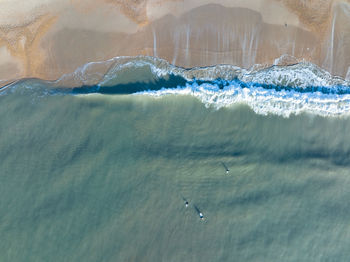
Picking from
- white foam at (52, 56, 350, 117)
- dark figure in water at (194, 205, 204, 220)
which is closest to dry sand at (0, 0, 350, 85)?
white foam at (52, 56, 350, 117)

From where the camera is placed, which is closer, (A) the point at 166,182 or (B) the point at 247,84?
(A) the point at 166,182

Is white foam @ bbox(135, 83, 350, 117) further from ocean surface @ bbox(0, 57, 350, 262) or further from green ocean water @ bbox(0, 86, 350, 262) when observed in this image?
green ocean water @ bbox(0, 86, 350, 262)

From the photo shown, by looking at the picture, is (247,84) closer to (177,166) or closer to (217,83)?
(217,83)

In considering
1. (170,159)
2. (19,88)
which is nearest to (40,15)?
(19,88)

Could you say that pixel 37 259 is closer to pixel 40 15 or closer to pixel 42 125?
pixel 42 125

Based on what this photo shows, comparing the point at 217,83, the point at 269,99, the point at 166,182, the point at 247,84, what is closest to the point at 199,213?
the point at 166,182

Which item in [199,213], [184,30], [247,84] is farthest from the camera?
[247,84]

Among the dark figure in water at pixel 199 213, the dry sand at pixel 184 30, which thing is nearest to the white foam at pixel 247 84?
the dry sand at pixel 184 30

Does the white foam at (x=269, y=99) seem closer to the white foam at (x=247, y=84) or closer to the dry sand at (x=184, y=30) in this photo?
the white foam at (x=247, y=84)
